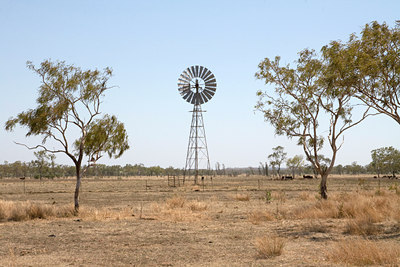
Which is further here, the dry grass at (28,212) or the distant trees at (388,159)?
the distant trees at (388,159)

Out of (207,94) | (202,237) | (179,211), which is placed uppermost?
(207,94)

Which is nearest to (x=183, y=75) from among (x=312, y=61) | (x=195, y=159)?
(x=195, y=159)

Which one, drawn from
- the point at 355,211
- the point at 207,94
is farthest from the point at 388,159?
the point at 355,211

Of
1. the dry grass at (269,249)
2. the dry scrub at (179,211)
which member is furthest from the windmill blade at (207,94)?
the dry grass at (269,249)

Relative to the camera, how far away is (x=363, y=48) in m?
18.2

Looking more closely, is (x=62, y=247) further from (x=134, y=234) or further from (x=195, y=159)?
(x=195, y=159)

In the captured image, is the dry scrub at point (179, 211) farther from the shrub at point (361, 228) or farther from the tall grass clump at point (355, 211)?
the shrub at point (361, 228)

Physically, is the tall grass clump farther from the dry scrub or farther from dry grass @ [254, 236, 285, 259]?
dry grass @ [254, 236, 285, 259]

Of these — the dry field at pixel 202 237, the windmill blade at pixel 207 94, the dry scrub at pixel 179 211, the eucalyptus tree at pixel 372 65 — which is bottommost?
the dry field at pixel 202 237

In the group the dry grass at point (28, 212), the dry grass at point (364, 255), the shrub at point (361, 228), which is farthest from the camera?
the dry grass at point (28, 212)

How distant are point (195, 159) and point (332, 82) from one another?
50787mm

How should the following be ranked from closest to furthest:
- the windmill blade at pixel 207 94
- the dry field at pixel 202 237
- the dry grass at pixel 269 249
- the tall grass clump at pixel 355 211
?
the dry field at pixel 202 237 < the dry grass at pixel 269 249 < the tall grass clump at pixel 355 211 < the windmill blade at pixel 207 94

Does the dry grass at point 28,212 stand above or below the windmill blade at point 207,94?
below

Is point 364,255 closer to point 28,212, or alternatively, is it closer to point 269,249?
point 269,249
